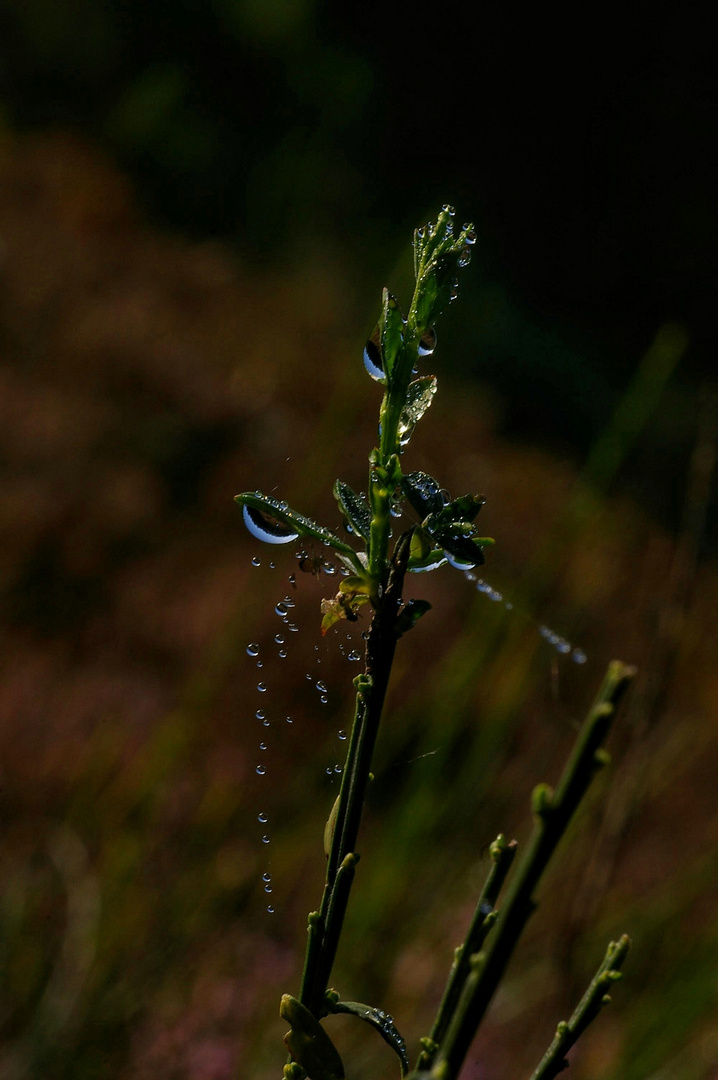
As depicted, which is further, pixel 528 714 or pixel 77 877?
pixel 528 714

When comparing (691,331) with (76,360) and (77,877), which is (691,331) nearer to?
(76,360)

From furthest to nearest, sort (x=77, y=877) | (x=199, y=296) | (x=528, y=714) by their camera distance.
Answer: (x=199, y=296) < (x=528, y=714) < (x=77, y=877)

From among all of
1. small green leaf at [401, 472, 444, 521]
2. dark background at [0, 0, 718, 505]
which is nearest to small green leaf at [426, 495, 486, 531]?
small green leaf at [401, 472, 444, 521]

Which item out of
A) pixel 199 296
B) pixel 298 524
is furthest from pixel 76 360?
pixel 298 524

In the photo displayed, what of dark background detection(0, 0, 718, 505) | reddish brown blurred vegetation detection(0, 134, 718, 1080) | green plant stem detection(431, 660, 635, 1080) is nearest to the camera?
green plant stem detection(431, 660, 635, 1080)

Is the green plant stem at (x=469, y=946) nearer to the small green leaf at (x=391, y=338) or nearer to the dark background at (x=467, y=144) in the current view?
the small green leaf at (x=391, y=338)

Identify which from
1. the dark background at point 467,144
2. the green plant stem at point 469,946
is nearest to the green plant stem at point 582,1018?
the green plant stem at point 469,946

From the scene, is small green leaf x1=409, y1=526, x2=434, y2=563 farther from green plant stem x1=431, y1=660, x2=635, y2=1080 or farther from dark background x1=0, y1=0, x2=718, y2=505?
dark background x1=0, y1=0, x2=718, y2=505
